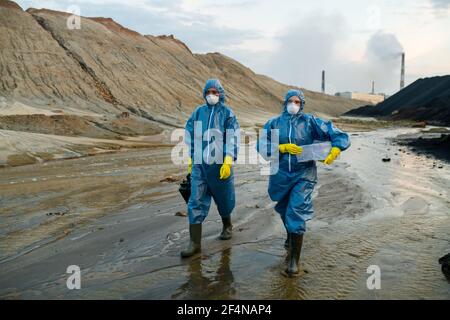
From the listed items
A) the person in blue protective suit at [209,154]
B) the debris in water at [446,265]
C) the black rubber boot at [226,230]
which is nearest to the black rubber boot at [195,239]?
the person in blue protective suit at [209,154]

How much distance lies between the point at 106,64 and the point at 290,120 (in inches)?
1496

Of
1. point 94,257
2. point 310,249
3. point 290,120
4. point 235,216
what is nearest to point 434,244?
point 310,249

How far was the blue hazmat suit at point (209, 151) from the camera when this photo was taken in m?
4.90

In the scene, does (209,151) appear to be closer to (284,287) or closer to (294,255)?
(294,255)

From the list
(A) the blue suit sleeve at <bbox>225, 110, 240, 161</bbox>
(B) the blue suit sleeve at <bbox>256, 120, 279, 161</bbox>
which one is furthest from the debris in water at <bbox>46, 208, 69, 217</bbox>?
(B) the blue suit sleeve at <bbox>256, 120, 279, 161</bbox>

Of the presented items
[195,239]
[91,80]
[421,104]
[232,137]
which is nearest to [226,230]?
[195,239]

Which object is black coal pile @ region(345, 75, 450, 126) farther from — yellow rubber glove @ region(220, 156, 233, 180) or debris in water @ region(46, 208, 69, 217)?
yellow rubber glove @ region(220, 156, 233, 180)

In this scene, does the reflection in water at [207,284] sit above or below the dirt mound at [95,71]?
below

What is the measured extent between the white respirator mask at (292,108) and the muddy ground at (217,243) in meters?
1.57

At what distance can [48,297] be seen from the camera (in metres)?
3.72

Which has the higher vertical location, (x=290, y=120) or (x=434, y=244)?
(x=290, y=120)

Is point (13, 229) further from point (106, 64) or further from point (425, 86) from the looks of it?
point (425, 86)

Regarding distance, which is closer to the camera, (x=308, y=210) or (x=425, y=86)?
(x=308, y=210)

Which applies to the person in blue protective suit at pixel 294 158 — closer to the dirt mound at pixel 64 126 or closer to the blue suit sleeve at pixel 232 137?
the blue suit sleeve at pixel 232 137
